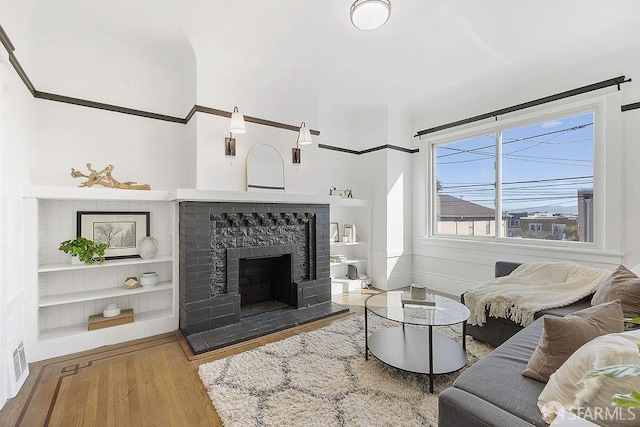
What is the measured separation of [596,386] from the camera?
92cm

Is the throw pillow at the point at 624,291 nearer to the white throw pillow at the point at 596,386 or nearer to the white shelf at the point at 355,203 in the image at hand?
the white throw pillow at the point at 596,386

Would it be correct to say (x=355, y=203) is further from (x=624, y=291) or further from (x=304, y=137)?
(x=624, y=291)

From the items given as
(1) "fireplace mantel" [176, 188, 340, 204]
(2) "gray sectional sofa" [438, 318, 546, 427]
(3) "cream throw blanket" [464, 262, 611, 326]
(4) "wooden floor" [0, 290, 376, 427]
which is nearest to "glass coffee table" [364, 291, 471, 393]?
(3) "cream throw blanket" [464, 262, 611, 326]

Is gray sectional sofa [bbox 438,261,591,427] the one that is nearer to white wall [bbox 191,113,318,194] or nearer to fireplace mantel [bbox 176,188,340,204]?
fireplace mantel [bbox 176,188,340,204]

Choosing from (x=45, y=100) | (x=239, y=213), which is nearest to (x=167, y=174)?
(x=239, y=213)

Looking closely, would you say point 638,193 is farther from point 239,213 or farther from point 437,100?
point 239,213

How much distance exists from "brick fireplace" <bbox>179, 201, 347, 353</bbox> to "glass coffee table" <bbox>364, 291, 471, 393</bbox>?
1.00m

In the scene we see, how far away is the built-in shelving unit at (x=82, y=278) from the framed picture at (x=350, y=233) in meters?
2.44

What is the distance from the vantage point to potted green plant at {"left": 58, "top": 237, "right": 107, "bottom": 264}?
2486 millimetres

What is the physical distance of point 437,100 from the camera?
4.23 meters

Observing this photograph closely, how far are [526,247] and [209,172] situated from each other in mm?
3738

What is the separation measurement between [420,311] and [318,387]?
3.03 ft

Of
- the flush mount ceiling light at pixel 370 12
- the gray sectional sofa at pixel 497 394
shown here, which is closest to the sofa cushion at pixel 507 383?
the gray sectional sofa at pixel 497 394

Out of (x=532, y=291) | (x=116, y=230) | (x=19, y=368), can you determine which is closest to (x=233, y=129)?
(x=116, y=230)
